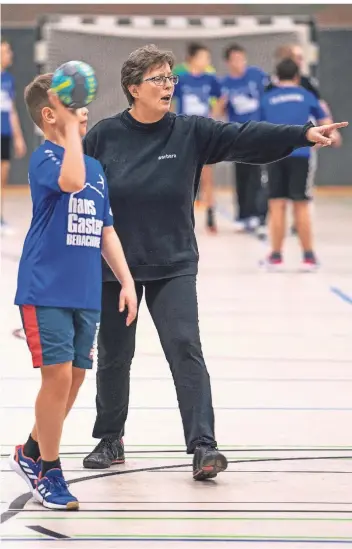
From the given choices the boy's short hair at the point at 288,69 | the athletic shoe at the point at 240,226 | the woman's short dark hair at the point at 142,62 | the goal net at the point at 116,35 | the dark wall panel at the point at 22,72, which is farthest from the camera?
the dark wall panel at the point at 22,72

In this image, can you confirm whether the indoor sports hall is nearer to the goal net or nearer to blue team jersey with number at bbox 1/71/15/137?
blue team jersey with number at bbox 1/71/15/137

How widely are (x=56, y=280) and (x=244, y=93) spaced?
9973 mm

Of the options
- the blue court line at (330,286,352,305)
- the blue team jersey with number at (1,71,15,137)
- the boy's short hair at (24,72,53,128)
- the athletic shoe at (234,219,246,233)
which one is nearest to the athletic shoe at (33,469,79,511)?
the boy's short hair at (24,72,53,128)

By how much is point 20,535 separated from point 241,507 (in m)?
0.80

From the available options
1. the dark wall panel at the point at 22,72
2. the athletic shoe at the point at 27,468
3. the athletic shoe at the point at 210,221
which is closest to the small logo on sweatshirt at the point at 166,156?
the athletic shoe at the point at 27,468

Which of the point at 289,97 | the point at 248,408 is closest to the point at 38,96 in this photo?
the point at 248,408

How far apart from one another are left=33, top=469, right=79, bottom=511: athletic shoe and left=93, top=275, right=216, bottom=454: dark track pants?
609 mm

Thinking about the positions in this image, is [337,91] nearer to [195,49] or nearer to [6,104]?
[195,49]

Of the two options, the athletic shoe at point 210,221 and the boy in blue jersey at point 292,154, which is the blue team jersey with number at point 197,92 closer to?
the athletic shoe at point 210,221

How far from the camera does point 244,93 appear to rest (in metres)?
13.8

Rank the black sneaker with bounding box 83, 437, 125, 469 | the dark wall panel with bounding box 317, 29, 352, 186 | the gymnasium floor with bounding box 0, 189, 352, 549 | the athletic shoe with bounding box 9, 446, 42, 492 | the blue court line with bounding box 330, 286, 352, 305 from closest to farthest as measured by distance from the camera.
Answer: the gymnasium floor with bounding box 0, 189, 352, 549 → the athletic shoe with bounding box 9, 446, 42, 492 → the black sneaker with bounding box 83, 437, 125, 469 → the blue court line with bounding box 330, 286, 352, 305 → the dark wall panel with bounding box 317, 29, 352, 186

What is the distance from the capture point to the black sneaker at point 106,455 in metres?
4.76

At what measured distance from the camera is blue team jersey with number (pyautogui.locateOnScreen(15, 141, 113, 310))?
409 cm

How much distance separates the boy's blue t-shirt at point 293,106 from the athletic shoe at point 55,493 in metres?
6.95
